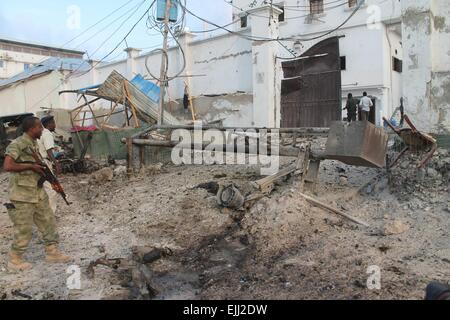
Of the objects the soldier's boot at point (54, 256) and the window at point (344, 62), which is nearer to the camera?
the soldier's boot at point (54, 256)

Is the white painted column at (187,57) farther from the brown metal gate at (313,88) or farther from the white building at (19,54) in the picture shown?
the white building at (19,54)

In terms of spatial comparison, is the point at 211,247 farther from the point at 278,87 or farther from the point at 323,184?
the point at 278,87

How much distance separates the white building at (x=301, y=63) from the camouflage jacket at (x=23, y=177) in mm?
5854

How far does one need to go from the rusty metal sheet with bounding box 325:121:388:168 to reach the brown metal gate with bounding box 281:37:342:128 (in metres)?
5.53

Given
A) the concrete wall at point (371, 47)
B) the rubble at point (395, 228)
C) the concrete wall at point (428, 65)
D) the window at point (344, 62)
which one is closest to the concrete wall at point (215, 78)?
the concrete wall at point (428, 65)

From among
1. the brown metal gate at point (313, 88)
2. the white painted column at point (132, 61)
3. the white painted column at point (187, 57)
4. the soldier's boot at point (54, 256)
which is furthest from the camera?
the white painted column at point (132, 61)

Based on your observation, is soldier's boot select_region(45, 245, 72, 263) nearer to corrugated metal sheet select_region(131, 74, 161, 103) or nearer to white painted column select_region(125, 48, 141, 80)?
corrugated metal sheet select_region(131, 74, 161, 103)

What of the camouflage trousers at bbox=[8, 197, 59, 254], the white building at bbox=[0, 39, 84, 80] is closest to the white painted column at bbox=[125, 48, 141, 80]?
the camouflage trousers at bbox=[8, 197, 59, 254]

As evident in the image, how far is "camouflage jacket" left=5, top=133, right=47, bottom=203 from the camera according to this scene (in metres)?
4.44

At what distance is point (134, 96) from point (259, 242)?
8.09 meters

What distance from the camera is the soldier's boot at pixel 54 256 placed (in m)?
4.73
